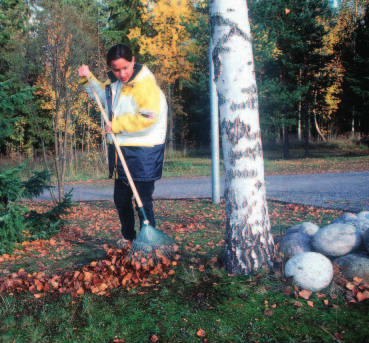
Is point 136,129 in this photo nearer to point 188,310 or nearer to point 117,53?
point 117,53

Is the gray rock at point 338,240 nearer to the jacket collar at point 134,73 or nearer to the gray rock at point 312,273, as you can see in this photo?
the gray rock at point 312,273

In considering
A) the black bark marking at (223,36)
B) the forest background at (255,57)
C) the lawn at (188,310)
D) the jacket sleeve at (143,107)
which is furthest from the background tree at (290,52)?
the lawn at (188,310)

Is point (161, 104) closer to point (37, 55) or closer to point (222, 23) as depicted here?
point (222, 23)

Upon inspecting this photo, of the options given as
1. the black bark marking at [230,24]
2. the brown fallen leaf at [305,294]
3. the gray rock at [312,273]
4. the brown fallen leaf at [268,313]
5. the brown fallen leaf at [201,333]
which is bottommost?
the brown fallen leaf at [201,333]

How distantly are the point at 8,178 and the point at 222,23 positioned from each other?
3.38 meters

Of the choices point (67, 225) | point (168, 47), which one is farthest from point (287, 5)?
point (67, 225)

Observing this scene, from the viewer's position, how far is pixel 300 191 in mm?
9172

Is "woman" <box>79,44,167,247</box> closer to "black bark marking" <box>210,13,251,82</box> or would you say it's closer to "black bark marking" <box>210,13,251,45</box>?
"black bark marking" <box>210,13,251,82</box>

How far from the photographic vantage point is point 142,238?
10.9ft

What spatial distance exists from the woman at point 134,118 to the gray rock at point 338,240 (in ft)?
5.78

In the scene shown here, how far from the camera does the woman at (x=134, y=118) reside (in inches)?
132

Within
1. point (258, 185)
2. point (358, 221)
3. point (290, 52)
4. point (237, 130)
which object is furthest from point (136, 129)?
point (290, 52)

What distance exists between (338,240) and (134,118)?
7.33 ft

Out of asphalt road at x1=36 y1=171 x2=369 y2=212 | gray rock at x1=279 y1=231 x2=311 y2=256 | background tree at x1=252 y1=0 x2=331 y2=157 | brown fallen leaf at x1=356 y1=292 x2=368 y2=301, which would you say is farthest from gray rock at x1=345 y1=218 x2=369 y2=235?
background tree at x1=252 y1=0 x2=331 y2=157
